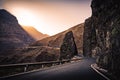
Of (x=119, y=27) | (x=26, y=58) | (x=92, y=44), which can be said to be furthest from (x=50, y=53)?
(x=119, y=27)

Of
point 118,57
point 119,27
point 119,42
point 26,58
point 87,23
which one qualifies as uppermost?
point 87,23

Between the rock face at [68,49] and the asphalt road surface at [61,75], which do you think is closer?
the asphalt road surface at [61,75]

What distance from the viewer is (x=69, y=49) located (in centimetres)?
8919

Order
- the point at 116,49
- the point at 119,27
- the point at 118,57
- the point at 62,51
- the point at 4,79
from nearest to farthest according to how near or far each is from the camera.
Answer: the point at 4,79 < the point at 118,57 < the point at 116,49 < the point at 119,27 < the point at 62,51

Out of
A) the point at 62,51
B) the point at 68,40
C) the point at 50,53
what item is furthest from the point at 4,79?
the point at 50,53

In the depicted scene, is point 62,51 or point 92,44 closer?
point 62,51

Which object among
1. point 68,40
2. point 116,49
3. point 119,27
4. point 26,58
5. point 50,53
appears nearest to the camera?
point 116,49

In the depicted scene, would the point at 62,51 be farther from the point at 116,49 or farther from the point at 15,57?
the point at 15,57

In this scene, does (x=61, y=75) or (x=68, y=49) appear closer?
(x=61, y=75)

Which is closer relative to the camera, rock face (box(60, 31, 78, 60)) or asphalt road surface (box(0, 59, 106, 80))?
asphalt road surface (box(0, 59, 106, 80))

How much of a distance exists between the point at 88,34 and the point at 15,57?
99.1 meters

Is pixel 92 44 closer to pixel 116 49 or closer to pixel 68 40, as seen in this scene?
pixel 68 40

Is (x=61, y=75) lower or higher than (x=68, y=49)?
higher

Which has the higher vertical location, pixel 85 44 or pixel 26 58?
pixel 85 44
